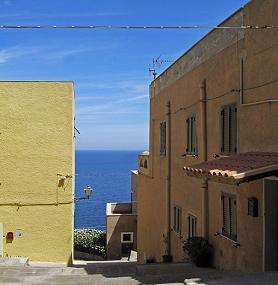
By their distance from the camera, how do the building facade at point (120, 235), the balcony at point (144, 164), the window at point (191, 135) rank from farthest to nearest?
the building facade at point (120, 235) < the balcony at point (144, 164) < the window at point (191, 135)

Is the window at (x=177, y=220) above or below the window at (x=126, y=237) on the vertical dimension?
above

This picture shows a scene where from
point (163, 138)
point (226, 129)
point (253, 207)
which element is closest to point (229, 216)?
point (253, 207)

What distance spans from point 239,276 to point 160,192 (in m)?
11.4

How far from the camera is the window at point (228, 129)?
11.7 meters

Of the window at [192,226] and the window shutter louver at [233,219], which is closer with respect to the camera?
the window shutter louver at [233,219]

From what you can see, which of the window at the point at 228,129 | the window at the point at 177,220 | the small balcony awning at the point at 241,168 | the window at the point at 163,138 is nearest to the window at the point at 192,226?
the window at the point at 177,220

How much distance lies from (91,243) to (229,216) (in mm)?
26384

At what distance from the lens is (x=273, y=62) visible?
9594mm

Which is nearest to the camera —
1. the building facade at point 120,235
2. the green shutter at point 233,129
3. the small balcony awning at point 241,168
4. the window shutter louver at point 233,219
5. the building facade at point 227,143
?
the small balcony awning at point 241,168

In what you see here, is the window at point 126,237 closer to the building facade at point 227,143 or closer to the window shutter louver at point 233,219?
the building facade at point 227,143

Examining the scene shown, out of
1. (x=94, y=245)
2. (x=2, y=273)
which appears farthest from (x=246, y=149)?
(x=94, y=245)

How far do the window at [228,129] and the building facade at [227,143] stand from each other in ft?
0.08

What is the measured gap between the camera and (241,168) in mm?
8938

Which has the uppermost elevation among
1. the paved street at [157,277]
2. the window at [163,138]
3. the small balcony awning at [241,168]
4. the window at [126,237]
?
the window at [163,138]
